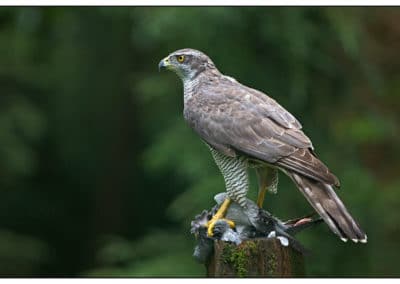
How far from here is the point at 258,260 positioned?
4.21 metres

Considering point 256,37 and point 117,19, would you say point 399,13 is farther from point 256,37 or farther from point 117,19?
point 117,19

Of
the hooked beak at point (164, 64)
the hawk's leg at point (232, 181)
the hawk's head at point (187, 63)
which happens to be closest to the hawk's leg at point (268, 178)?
the hawk's leg at point (232, 181)

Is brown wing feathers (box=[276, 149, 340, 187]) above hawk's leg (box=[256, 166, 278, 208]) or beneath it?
beneath

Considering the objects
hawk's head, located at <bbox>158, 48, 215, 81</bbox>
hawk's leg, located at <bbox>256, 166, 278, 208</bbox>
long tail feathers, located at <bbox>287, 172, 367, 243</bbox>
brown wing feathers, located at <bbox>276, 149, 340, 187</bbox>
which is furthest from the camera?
hawk's head, located at <bbox>158, 48, 215, 81</bbox>

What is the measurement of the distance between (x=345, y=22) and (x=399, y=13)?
1951 millimetres

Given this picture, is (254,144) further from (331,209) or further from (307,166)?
(331,209)

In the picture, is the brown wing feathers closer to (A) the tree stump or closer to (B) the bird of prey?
(B) the bird of prey

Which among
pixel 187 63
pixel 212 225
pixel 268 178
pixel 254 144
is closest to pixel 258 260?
pixel 212 225

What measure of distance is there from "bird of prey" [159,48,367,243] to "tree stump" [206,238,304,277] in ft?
0.72

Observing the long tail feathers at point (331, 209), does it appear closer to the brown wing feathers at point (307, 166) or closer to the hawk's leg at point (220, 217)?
the brown wing feathers at point (307, 166)

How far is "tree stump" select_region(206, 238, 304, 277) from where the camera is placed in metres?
4.21

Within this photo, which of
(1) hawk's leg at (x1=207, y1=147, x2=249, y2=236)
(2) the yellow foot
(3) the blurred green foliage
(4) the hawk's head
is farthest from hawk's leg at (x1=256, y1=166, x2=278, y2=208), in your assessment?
(3) the blurred green foliage

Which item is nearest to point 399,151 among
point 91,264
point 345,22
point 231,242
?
point 345,22

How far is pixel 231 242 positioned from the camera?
4.31 m
